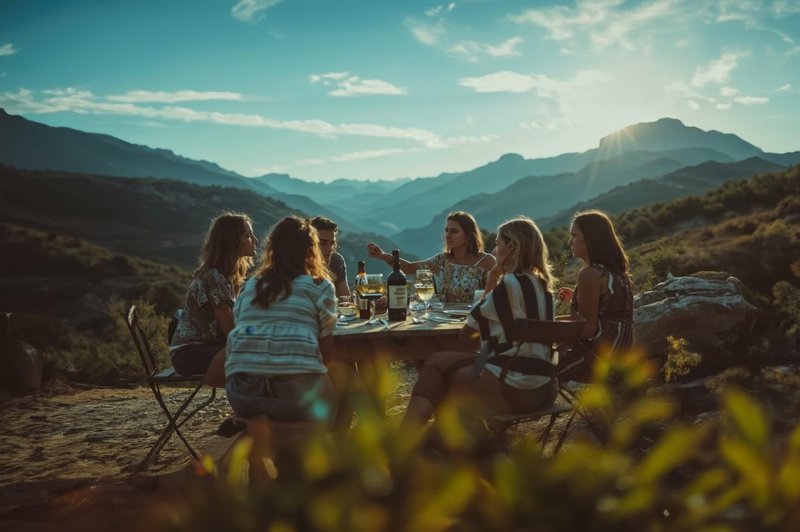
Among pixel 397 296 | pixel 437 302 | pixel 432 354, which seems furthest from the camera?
pixel 437 302

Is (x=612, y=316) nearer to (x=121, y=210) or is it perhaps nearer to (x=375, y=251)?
(x=375, y=251)

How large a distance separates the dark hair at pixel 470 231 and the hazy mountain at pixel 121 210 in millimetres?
44953

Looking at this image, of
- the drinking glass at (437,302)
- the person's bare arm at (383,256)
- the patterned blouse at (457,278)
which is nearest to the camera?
the drinking glass at (437,302)

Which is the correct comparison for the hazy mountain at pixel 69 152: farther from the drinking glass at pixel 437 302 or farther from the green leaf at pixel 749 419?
the green leaf at pixel 749 419

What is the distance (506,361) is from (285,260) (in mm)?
1158

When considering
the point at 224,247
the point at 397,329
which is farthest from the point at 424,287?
the point at 224,247

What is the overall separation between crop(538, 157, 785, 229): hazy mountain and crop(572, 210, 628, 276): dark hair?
220ft

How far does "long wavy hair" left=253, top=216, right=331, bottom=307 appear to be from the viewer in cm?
278

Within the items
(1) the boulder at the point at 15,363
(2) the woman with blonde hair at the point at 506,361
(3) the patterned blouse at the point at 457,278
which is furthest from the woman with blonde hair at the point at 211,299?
(1) the boulder at the point at 15,363

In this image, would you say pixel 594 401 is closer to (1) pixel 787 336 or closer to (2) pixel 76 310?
(1) pixel 787 336

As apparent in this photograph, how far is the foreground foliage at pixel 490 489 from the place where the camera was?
2.43 ft

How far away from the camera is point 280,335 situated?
2742 mm

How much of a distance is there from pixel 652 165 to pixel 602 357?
185458 millimetres

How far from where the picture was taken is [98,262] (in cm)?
3191
